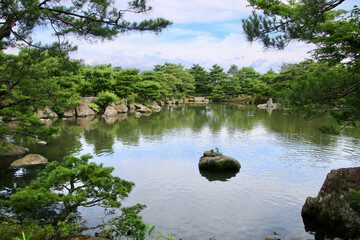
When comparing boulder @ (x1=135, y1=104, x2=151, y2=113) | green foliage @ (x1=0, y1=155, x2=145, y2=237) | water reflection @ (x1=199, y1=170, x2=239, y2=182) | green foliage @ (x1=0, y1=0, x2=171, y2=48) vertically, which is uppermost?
green foliage @ (x1=0, y1=0, x2=171, y2=48)

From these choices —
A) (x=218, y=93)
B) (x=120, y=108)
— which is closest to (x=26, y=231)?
(x=120, y=108)

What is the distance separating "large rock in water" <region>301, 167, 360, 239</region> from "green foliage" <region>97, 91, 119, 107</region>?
71.4ft

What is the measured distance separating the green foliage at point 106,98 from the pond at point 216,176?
9.77 metres

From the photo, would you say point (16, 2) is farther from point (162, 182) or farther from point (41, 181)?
point (162, 182)

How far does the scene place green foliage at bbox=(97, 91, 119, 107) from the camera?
24641 mm

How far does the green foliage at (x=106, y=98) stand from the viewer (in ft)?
80.8

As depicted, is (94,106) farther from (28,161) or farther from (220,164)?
(220,164)

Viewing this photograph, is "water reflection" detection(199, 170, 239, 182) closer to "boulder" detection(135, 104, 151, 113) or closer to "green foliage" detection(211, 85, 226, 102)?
"boulder" detection(135, 104, 151, 113)

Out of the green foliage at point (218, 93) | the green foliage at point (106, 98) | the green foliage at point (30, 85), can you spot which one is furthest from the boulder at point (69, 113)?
the green foliage at point (218, 93)

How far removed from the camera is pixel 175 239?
15.4ft

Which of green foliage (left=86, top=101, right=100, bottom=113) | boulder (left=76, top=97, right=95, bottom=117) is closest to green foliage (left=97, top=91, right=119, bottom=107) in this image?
green foliage (left=86, top=101, right=100, bottom=113)

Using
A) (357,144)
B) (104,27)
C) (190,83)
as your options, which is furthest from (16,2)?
(190,83)

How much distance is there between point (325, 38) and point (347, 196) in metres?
3.01

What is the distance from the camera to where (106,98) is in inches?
979
